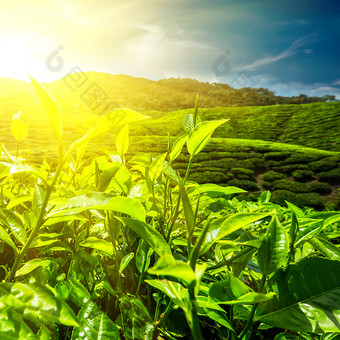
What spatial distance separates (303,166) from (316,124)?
1645cm

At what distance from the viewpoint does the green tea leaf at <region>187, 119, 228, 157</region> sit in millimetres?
522

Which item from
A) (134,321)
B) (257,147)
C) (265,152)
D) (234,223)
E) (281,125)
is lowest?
(134,321)

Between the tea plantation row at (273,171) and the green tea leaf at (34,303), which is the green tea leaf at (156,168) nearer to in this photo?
the green tea leaf at (34,303)

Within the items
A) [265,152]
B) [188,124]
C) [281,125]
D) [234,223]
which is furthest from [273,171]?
[281,125]

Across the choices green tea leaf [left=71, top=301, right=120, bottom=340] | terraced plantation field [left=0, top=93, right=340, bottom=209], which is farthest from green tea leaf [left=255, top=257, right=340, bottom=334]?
terraced plantation field [left=0, top=93, right=340, bottom=209]

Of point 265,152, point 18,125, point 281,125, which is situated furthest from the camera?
point 281,125

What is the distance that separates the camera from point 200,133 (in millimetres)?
541

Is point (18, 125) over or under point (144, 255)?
over

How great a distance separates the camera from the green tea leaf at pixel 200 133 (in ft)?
1.71

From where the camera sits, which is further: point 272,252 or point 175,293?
point 272,252

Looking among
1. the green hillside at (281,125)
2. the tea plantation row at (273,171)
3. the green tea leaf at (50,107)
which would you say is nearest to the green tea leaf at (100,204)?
the green tea leaf at (50,107)

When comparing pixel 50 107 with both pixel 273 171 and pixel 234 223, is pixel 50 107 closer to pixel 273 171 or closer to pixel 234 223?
pixel 234 223

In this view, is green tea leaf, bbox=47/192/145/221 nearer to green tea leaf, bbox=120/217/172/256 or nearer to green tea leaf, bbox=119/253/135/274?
green tea leaf, bbox=120/217/172/256

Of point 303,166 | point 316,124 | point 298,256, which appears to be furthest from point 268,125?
point 298,256
